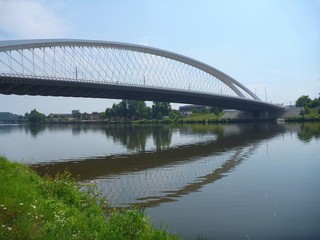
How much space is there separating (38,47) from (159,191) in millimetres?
32576

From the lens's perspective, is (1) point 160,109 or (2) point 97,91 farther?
(1) point 160,109

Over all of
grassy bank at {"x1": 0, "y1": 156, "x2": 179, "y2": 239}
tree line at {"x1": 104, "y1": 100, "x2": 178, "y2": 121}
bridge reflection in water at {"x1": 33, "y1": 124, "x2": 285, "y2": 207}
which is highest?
tree line at {"x1": 104, "y1": 100, "x2": 178, "y2": 121}

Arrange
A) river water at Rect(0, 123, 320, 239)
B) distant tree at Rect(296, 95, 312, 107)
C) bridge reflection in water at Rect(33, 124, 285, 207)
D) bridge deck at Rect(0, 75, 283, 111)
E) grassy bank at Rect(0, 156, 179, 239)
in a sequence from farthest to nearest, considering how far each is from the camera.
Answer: distant tree at Rect(296, 95, 312, 107) < bridge deck at Rect(0, 75, 283, 111) < bridge reflection in water at Rect(33, 124, 285, 207) < river water at Rect(0, 123, 320, 239) < grassy bank at Rect(0, 156, 179, 239)

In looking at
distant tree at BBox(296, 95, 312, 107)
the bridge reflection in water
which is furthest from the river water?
distant tree at BBox(296, 95, 312, 107)

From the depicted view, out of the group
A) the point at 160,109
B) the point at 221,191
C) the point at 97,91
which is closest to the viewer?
the point at 221,191

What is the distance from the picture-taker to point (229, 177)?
44.2ft

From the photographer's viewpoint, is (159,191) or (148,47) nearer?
(159,191)

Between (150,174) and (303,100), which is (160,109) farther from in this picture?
(150,174)

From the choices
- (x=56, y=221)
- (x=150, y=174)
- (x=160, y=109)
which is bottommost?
(x=150, y=174)

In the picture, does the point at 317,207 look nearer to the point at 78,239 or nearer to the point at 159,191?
the point at 159,191

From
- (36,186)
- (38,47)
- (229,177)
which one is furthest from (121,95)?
(36,186)

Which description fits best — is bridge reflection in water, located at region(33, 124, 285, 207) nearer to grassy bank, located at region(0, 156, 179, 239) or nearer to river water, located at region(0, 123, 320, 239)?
river water, located at region(0, 123, 320, 239)

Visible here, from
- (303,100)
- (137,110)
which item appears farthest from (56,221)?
(137,110)

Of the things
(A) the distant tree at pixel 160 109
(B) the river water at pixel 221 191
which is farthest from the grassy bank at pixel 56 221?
(A) the distant tree at pixel 160 109
